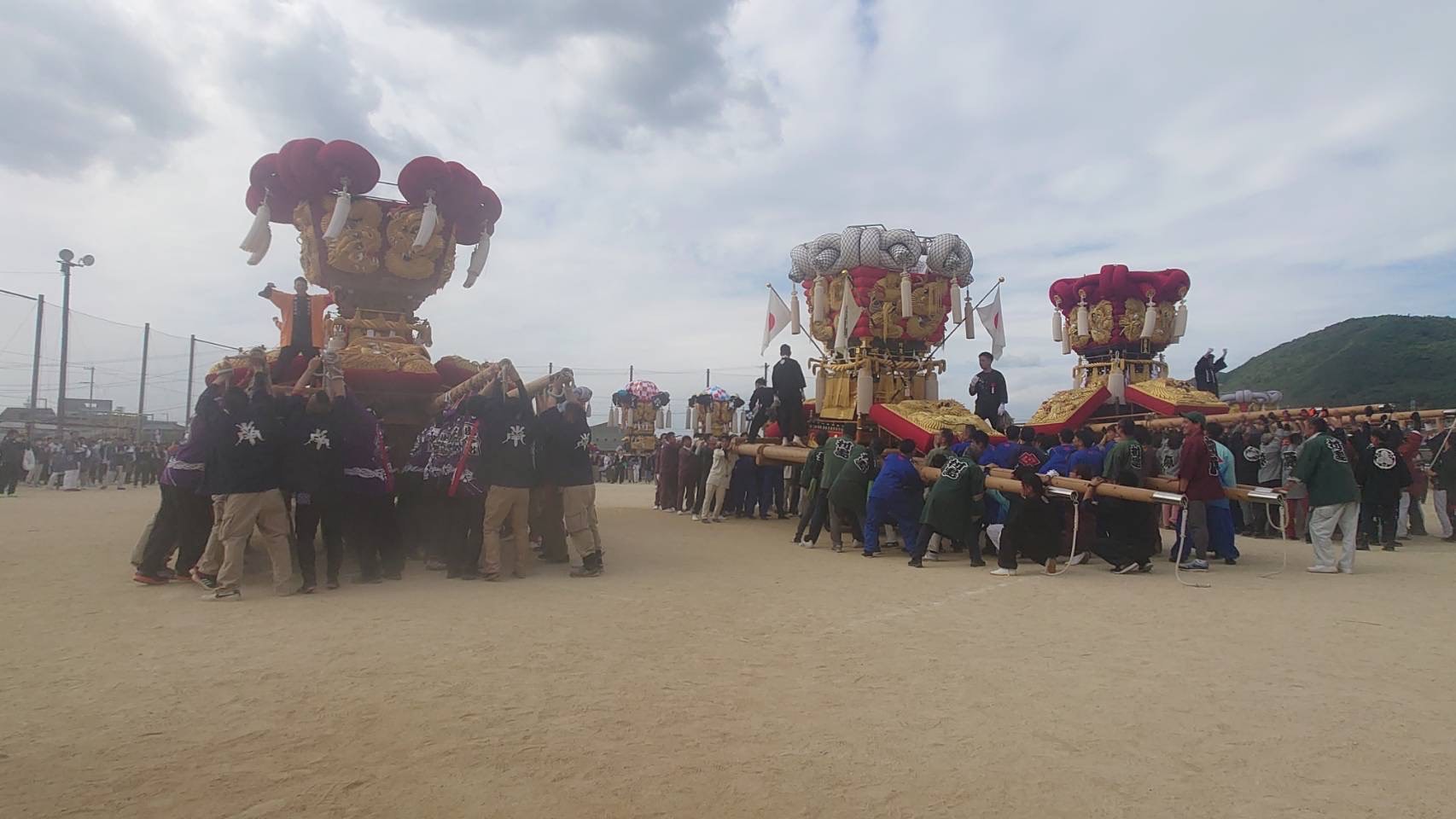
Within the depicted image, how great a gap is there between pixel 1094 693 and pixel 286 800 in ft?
11.8

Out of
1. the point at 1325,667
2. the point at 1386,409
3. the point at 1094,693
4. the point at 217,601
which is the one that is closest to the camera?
the point at 1094,693

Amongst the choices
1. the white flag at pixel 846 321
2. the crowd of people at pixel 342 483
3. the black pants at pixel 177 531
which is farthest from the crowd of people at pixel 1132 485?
the black pants at pixel 177 531

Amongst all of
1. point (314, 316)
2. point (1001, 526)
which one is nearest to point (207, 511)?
point (314, 316)

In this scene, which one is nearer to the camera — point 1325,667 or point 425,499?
point 1325,667

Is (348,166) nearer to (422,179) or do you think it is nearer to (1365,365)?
(422,179)

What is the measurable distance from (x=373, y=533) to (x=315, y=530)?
0.48 meters

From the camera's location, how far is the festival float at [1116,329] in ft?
56.7

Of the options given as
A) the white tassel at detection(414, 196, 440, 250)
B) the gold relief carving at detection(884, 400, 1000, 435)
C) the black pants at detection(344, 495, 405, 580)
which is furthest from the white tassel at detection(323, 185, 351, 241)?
the gold relief carving at detection(884, 400, 1000, 435)

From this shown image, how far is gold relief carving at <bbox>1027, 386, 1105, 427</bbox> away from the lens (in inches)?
650

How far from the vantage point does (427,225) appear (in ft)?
31.5

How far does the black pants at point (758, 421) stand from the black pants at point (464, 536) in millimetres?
6336

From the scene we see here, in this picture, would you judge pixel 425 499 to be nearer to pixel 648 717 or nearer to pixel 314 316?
pixel 314 316

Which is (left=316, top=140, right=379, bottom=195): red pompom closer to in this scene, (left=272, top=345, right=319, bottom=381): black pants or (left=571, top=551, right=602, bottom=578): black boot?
(left=272, top=345, right=319, bottom=381): black pants

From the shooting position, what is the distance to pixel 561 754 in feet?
10.6
